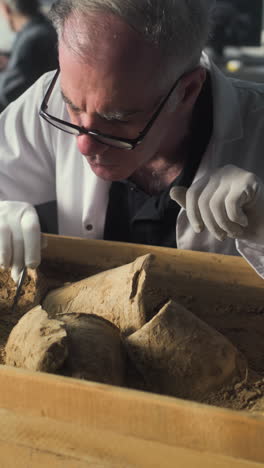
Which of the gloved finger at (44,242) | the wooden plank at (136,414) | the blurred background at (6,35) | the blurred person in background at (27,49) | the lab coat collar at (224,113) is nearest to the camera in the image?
the wooden plank at (136,414)

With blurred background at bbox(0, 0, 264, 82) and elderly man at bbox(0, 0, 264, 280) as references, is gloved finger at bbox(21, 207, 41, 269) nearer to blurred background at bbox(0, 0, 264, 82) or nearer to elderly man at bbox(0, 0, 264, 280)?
elderly man at bbox(0, 0, 264, 280)

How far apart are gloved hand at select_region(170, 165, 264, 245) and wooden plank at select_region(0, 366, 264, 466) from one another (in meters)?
0.45

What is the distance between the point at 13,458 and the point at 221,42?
9.08 ft

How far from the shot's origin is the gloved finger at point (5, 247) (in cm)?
104

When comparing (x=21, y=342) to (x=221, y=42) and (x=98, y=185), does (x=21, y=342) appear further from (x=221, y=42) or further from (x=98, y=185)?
(x=221, y=42)

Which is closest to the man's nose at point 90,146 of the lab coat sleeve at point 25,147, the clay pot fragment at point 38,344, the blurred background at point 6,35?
the clay pot fragment at point 38,344

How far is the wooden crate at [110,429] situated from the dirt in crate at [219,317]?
14 cm

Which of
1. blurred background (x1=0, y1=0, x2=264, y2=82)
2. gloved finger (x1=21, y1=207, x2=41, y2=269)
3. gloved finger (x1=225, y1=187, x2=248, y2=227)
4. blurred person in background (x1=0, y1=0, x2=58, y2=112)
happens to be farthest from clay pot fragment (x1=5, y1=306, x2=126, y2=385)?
blurred background (x1=0, y1=0, x2=264, y2=82)

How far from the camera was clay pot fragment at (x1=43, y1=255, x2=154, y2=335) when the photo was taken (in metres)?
0.90

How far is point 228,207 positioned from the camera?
3.24 feet

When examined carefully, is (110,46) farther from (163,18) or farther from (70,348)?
(70,348)

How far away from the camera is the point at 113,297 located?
939 mm

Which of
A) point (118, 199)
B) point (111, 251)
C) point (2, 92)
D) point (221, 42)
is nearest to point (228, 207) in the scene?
point (111, 251)

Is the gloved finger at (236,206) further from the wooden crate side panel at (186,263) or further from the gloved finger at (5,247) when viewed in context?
the gloved finger at (5,247)
